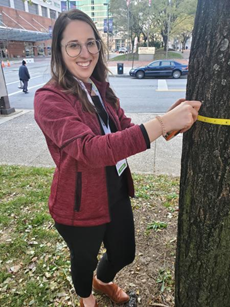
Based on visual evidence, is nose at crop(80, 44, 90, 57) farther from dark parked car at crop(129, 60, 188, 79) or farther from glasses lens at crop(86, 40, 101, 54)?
dark parked car at crop(129, 60, 188, 79)

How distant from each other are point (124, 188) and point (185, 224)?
0.45 m

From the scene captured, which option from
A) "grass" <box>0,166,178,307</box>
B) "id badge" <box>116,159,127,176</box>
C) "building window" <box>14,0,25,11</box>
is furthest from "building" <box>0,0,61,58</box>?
"id badge" <box>116,159,127,176</box>

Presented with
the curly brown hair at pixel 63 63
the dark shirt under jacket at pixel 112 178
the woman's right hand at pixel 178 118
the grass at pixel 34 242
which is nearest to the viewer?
the woman's right hand at pixel 178 118

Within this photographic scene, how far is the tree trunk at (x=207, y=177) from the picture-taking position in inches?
46.1

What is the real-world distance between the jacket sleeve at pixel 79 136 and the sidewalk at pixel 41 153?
3157mm

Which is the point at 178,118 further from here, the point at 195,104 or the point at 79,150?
the point at 79,150

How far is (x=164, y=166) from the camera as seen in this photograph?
4473 mm

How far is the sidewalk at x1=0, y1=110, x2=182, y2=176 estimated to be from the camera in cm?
449

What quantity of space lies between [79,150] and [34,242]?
197 centimetres

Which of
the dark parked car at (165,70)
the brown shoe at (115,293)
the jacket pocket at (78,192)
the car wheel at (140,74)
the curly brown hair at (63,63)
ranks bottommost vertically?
the car wheel at (140,74)

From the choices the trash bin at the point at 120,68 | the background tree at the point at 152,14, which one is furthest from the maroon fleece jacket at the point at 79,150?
the background tree at the point at 152,14

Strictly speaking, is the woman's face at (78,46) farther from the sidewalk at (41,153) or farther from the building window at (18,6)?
the building window at (18,6)

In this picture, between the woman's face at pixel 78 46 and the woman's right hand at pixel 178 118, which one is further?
the woman's face at pixel 78 46

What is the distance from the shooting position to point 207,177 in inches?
52.9
